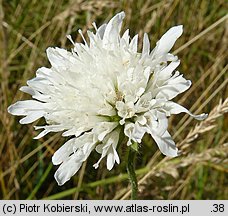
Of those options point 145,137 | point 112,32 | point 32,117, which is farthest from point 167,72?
point 145,137

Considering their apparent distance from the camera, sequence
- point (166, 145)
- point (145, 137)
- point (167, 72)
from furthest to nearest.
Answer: point (145, 137), point (167, 72), point (166, 145)

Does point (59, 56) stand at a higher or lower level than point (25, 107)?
higher

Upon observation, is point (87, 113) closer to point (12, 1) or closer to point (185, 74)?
point (185, 74)

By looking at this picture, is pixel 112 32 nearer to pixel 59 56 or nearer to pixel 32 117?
pixel 59 56

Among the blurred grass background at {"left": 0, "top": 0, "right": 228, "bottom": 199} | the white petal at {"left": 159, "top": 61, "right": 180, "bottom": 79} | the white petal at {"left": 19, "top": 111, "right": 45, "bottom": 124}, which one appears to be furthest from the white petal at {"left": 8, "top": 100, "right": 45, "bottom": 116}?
the blurred grass background at {"left": 0, "top": 0, "right": 228, "bottom": 199}

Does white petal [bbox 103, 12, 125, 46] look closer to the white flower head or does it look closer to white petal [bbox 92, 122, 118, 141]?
the white flower head

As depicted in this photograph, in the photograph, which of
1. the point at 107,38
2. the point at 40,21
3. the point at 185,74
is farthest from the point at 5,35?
the point at 107,38

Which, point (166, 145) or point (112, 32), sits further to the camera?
point (112, 32)
